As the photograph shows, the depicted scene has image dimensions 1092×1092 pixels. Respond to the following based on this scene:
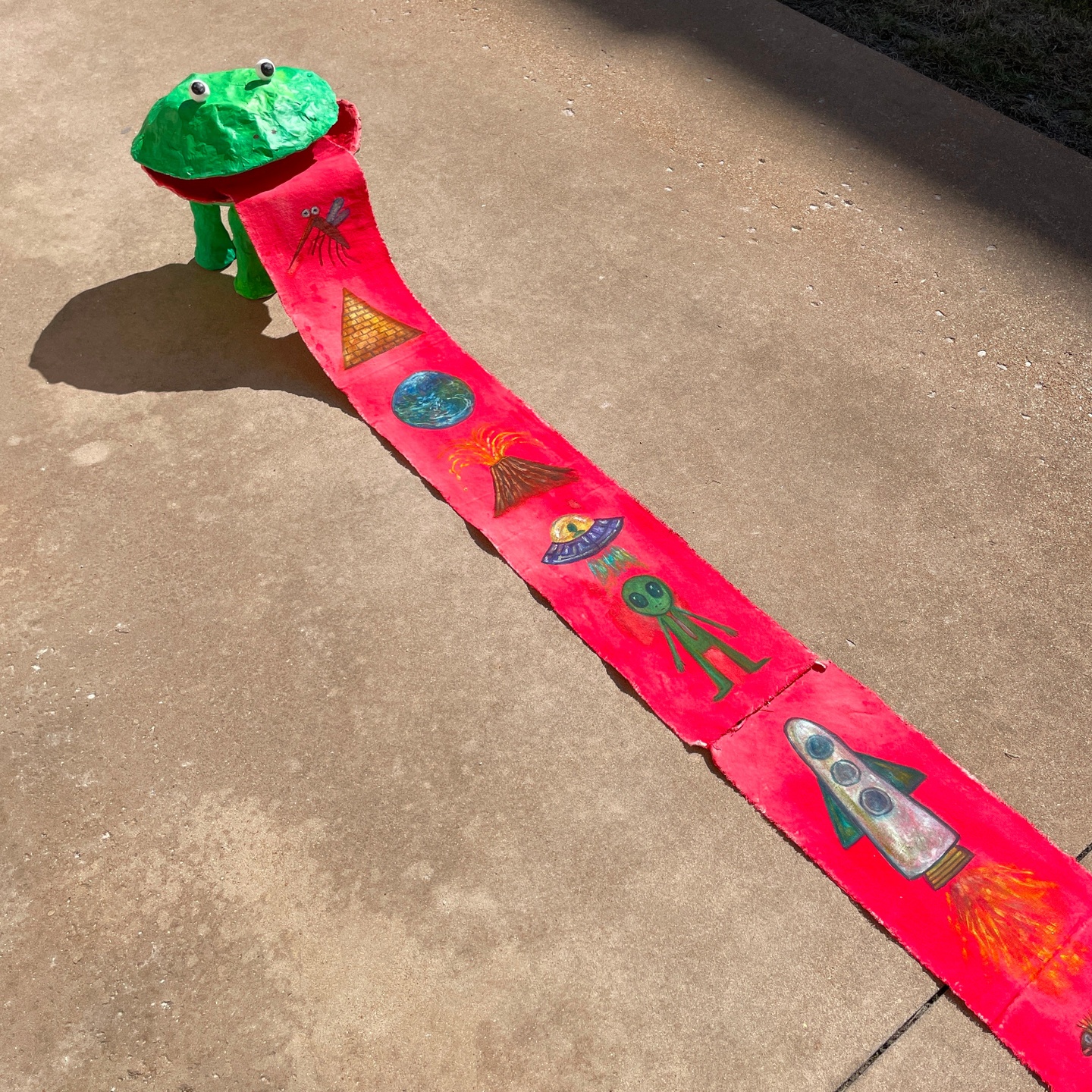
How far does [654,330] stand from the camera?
13.0 ft

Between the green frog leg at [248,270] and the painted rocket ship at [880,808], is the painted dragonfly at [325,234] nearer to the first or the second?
the green frog leg at [248,270]

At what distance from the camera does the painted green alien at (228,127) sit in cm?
355

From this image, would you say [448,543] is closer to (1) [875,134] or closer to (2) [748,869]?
(2) [748,869]

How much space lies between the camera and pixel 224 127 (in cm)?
355

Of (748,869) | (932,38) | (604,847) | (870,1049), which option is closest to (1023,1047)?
(870,1049)

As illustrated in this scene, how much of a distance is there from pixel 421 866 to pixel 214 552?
3.99ft

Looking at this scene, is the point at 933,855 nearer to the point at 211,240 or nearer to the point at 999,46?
the point at 211,240

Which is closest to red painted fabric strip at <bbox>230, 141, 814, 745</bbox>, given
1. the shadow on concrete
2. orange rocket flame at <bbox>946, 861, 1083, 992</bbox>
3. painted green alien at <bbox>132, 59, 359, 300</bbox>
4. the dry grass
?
painted green alien at <bbox>132, 59, 359, 300</bbox>

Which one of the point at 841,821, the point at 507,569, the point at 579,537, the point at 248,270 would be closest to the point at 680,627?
the point at 579,537

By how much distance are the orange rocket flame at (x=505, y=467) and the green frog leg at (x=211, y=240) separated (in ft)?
4.42

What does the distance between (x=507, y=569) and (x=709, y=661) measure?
68cm

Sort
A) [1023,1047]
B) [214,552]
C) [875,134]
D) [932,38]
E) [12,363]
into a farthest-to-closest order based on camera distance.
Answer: [932,38] → [875,134] → [12,363] → [214,552] → [1023,1047]

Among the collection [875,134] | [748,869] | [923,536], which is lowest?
[748,869]

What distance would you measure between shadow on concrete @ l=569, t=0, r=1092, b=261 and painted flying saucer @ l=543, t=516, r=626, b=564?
240 cm
